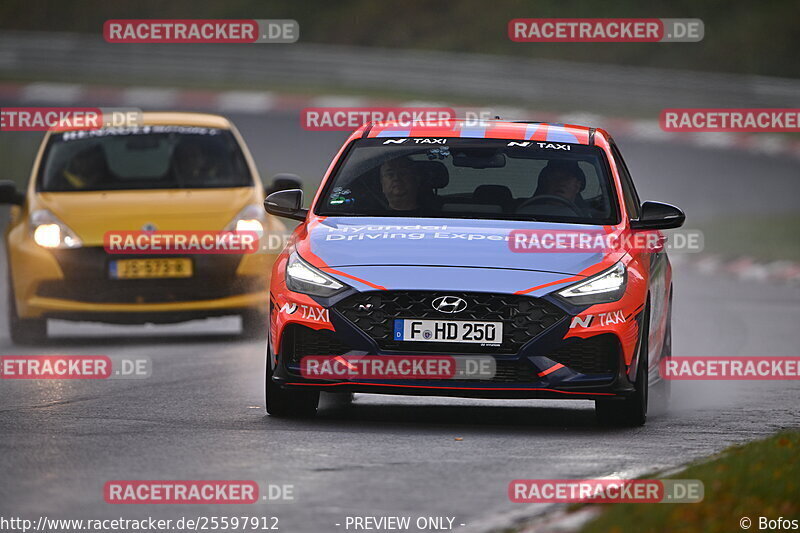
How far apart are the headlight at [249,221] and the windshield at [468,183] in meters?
3.95

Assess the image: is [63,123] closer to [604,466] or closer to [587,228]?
[587,228]

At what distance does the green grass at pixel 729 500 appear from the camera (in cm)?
641

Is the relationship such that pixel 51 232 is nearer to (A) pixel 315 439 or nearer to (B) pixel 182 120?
(B) pixel 182 120

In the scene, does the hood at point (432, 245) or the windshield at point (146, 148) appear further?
the windshield at point (146, 148)

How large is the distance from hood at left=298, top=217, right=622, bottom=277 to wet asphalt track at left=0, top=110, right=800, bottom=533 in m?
0.87

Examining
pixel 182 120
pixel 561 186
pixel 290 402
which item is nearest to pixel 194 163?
pixel 182 120

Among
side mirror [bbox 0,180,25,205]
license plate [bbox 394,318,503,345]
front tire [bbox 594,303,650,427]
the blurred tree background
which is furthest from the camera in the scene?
the blurred tree background

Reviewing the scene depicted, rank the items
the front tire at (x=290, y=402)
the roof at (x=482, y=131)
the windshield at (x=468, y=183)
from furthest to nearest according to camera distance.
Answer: the roof at (x=482, y=131), the windshield at (x=468, y=183), the front tire at (x=290, y=402)

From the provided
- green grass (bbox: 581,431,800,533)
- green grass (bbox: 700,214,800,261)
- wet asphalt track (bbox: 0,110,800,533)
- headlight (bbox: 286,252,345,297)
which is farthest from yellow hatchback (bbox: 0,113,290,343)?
green grass (bbox: 700,214,800,261)

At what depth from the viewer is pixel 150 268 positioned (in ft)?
47.9

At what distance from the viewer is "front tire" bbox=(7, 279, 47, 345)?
49.1 ft

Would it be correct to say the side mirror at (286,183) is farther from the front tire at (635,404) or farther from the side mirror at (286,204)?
the front tire at (635,404)

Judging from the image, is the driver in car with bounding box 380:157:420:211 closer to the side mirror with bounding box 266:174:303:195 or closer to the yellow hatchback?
the yellow hatchback

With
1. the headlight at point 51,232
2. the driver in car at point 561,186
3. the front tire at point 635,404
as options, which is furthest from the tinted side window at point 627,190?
the headlight at point 51,232
